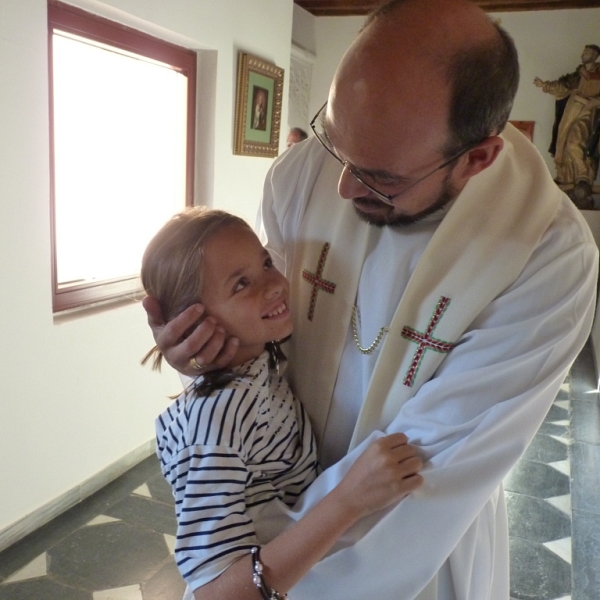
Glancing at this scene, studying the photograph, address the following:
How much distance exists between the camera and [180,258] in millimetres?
1110

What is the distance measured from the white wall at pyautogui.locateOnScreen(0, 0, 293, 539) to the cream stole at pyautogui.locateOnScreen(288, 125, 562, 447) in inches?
59.6

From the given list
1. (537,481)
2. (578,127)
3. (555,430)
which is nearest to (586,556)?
(537,481)

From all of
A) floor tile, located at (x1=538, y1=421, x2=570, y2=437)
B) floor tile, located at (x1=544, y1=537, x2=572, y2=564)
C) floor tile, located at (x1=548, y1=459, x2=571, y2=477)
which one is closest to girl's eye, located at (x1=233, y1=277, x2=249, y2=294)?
floor tile, located at (x1=544, y1=537, x2=572, y2=564)

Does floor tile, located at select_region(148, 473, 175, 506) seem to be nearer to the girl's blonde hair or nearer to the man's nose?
the girl's blonde hair

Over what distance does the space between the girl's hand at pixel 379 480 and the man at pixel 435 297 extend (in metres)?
0.03

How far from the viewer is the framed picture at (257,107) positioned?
350cm

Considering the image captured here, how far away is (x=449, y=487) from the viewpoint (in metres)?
0.90

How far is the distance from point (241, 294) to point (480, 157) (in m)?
0.48

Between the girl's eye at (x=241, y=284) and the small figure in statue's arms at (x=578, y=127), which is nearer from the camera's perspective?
the girl's eye at (x=241, y=284)

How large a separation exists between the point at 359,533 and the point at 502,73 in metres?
0.76

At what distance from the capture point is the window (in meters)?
2.60

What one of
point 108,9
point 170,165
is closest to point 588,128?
point 170,165

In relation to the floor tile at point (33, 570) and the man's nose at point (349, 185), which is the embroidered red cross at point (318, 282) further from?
the floor tile at point (33, 570)

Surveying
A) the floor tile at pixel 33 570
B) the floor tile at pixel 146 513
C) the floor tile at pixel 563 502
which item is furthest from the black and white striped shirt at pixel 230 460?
the floor tile at pixel 563 502
